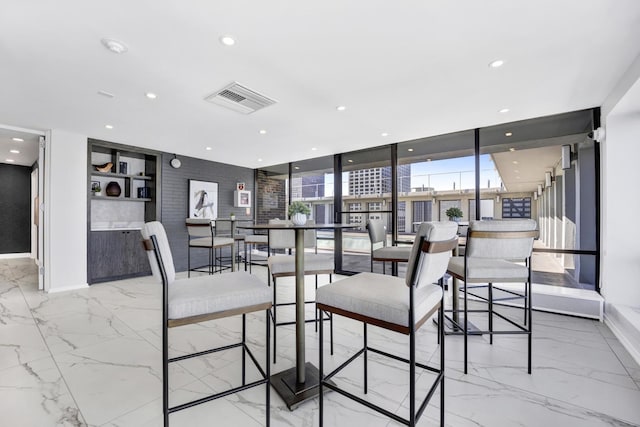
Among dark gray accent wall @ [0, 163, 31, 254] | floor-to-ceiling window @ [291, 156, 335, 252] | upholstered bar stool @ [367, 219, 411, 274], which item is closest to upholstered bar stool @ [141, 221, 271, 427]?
upholstered bar stool @ [367, 219, 411, 274]

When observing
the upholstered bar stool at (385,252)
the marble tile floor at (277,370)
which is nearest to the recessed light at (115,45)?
the marble tile floor at (277,370)

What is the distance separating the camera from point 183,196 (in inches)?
231

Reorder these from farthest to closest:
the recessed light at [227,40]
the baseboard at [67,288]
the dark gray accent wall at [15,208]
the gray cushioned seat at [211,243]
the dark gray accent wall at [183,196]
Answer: the dark gray accent wall at [15,208] → the dark gray accent wall at [183,196] → the gray cushioned seat at [211,243] → the baseboard at [67,288] → the recessed light at [227,40]

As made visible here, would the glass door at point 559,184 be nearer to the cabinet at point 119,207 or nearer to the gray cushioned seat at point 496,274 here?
the gray cushioned seat at point 496,274

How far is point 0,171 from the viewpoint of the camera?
6863mm

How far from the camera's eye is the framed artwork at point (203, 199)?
19.7 ft

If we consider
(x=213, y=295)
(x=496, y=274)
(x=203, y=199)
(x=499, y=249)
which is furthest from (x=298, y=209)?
(x=203, y=199)

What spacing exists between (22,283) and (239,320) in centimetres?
439

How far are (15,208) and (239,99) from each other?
8052 mm

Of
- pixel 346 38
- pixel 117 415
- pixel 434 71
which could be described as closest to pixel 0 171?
pixel 117 415

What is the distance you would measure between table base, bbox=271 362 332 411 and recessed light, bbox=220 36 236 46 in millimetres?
2391

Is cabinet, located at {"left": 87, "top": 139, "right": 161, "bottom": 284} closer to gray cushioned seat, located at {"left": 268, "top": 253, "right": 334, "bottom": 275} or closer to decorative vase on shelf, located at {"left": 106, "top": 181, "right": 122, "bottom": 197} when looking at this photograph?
decorative vase on shelf, located at {"left": 106, "top": 181, "right": 122, "bottom": 197}

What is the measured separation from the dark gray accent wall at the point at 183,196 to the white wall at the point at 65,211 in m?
1.28

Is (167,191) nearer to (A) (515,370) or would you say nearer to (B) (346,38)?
(B) (346,38)
